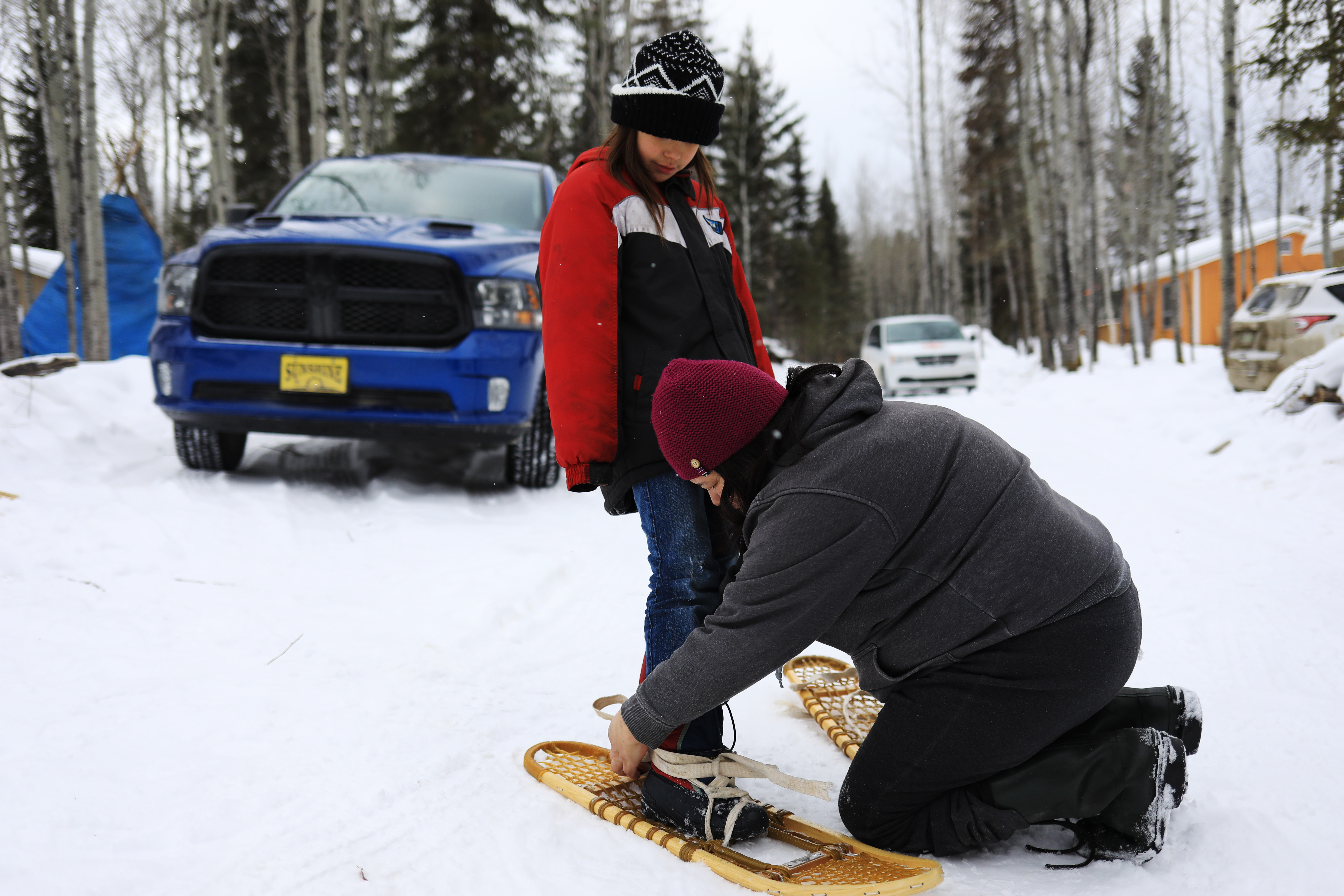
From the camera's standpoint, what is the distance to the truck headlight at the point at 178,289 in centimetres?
464

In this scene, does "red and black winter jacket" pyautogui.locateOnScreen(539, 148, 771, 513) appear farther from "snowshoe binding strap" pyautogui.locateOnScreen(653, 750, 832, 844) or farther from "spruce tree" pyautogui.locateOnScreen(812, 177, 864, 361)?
"spruce tree" pyautogui.locateOnScreen(812, 177, 864, 361)

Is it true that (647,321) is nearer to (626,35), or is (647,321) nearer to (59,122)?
(59,122)

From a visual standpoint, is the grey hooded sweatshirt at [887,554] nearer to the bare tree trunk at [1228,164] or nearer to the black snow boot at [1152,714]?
the black snow boot at [1152,714]

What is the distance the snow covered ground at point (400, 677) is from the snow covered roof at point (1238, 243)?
2752 cm

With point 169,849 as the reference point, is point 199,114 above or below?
above

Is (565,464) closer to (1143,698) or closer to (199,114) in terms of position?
(1143,698)

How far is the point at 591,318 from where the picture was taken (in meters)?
2.16

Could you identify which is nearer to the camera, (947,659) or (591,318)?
(947,659)

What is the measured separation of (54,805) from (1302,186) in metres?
39.6

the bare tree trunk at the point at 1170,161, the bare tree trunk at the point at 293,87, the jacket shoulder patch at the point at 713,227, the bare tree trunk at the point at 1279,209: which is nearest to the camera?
the jacket shoulder patch at the point at 713,227

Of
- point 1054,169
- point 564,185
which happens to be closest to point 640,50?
point 564,185

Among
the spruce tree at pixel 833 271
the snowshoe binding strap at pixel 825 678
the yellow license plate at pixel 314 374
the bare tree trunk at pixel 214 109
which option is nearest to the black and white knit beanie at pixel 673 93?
the snowshoe binding strap at pixel 825 678

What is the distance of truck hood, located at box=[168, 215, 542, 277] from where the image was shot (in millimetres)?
4562

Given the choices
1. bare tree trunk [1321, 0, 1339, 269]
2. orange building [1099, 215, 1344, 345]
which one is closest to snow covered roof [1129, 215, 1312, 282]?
orange building [1099, 215, 1344, 345]
